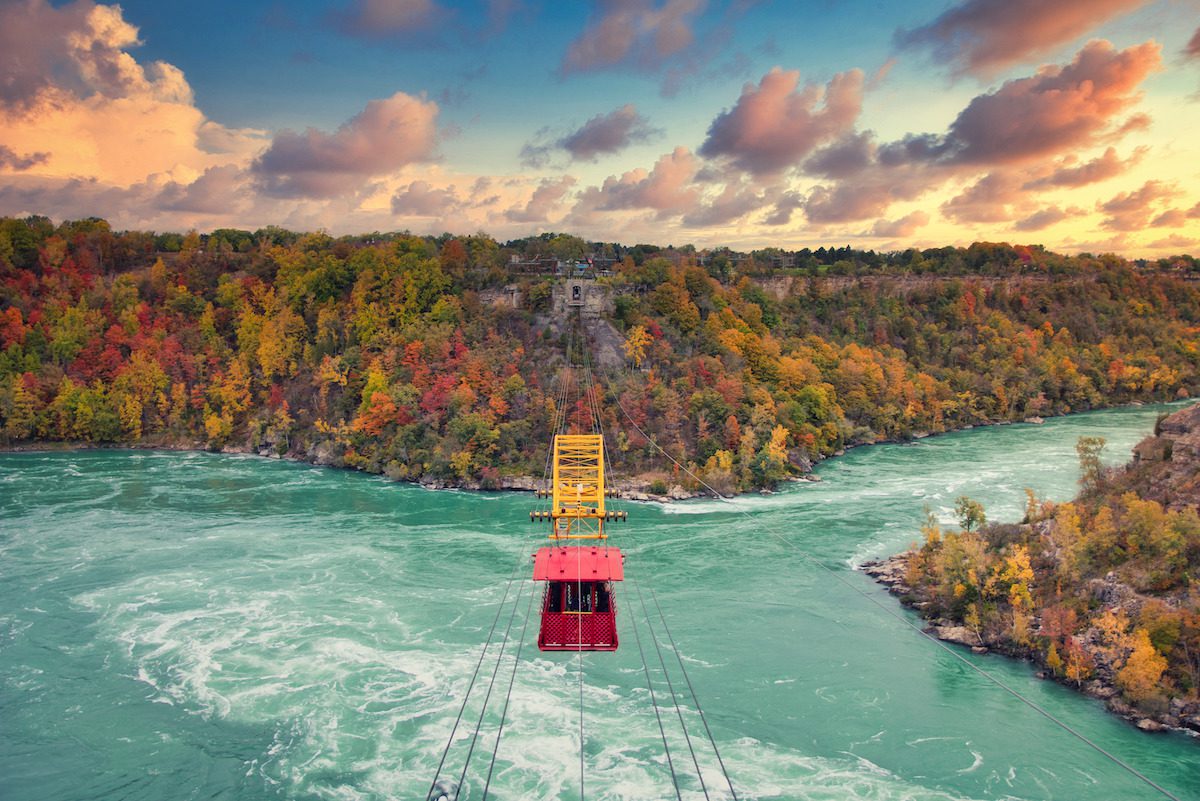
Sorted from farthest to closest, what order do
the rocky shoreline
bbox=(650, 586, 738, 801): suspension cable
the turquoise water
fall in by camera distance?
the rocky shoreline < the turquoise water < bbox=(650, 586, 738, 801): suspension cable

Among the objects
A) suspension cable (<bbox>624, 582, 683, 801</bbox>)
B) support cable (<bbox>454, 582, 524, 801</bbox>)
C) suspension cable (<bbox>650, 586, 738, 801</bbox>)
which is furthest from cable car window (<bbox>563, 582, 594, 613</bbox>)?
suspension cable (<bbox>650, 586, 738, 801</bbox>)

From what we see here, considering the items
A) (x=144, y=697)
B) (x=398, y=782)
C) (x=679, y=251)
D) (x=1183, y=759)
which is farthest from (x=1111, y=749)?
(x=679, y=251)

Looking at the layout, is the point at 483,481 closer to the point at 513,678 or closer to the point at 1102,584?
the point at 513,678

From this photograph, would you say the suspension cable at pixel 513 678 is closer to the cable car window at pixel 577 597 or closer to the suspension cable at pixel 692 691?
the cable car window at pixel 577 597

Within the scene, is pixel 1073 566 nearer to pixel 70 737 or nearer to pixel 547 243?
pixel 70 737

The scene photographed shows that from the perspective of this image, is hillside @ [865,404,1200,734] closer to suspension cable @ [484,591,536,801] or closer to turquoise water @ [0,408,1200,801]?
turquoise water @ [0,408,1200,801]

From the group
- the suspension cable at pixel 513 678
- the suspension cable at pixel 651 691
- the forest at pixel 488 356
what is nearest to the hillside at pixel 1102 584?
the suspension cable at pixel 651 691
